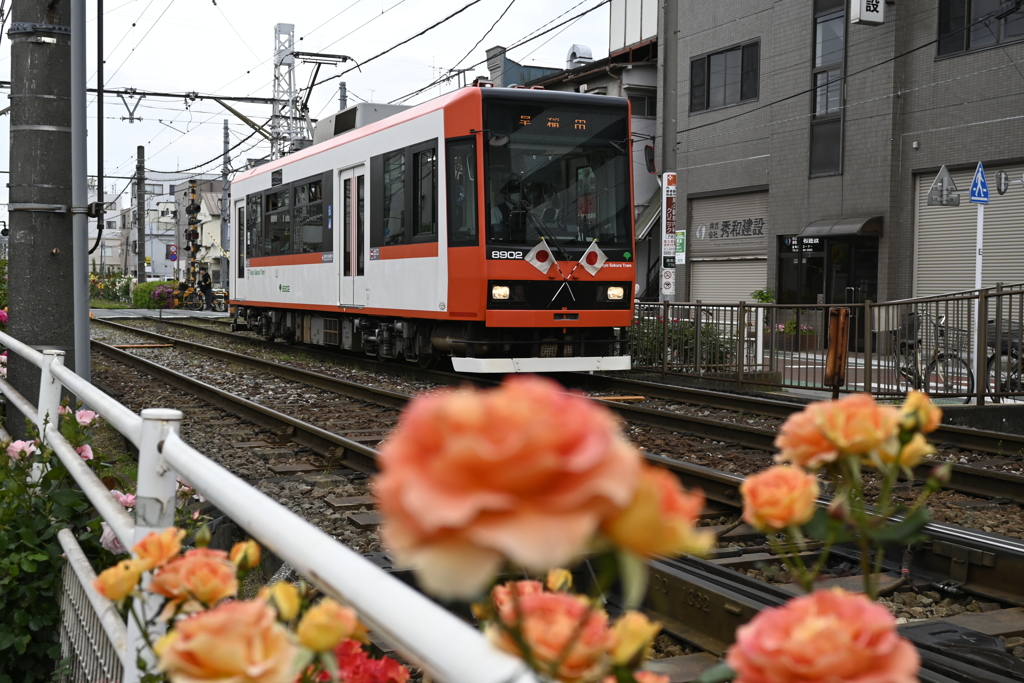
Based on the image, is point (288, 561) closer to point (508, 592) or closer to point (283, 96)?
point (508, 592)

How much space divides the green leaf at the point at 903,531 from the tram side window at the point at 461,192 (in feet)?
36.6

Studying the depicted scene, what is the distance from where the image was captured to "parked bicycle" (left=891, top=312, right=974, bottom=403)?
1127cm

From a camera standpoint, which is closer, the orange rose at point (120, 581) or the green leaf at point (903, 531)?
the green leaf at point (903, 531)

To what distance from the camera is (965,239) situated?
2095cm

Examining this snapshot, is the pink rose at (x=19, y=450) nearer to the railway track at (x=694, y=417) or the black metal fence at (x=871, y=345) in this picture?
the railway track at (x=694, y=417)

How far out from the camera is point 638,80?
32.5 meters

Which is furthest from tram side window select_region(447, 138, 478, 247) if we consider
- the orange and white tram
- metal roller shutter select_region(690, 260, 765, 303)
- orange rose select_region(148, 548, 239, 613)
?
metal roller shutter select_region(690, 260, 765, 303)

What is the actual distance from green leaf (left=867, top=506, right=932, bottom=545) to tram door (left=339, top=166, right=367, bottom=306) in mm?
13960

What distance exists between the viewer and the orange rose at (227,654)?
37.6 inches

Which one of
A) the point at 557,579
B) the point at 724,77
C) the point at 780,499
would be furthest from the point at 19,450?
the point at 724,77

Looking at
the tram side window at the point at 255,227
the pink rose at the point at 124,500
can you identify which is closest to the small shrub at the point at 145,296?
the tram side window at the point at 255,227

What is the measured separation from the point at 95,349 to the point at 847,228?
52.0 feet

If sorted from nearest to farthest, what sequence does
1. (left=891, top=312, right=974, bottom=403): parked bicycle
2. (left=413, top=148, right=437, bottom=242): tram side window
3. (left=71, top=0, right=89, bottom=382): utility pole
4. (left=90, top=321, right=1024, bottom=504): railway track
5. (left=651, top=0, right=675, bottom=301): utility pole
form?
(left=90, top=321, right=1024, bottom=504): railway track → (left=71, top=0, right=89, bottom=382): utility pole → (left=891, top=312, right=974, bottom=403): parked bicycle → (left=413, top=148, right=437, bottom=242): tram side window → (left=651, top=0, right=675, bottom=301): utility pole

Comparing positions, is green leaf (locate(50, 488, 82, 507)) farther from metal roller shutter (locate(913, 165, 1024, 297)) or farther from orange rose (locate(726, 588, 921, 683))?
metal roller shutter (locate(913, 165, 1024, 297))
